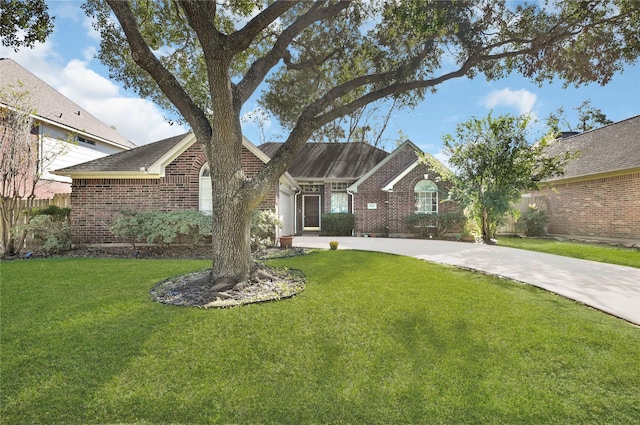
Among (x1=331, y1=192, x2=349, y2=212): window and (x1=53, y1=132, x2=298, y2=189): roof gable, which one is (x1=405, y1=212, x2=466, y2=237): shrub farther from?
(x1=53, y1=132, x2=298, y2=189): roof gable

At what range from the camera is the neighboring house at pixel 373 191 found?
1652cm

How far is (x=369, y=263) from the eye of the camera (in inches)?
335

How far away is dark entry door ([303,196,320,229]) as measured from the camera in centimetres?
1925

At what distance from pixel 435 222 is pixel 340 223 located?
5116 mm

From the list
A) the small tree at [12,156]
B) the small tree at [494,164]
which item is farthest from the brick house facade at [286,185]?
the small tree at [494,164]

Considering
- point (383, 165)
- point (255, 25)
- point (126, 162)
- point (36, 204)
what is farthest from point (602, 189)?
point (36, 204)

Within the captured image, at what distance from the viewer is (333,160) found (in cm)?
2019

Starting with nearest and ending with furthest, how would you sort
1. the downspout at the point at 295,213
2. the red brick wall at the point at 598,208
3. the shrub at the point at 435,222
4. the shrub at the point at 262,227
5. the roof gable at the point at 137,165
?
the shrub at the point at 262,227 < the roof gable at the point at 137,165 < the red brick wall at the point at 598,208 < the shrub at the point at 435,222 < the downspout at the point at 295,213

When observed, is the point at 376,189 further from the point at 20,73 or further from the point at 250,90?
the point at 20,73

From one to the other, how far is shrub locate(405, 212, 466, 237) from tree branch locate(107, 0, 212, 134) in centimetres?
1264

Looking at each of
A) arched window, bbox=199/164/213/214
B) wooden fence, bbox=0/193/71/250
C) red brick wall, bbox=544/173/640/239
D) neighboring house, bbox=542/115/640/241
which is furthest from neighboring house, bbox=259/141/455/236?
wooden fence, bbox=0/193/71/250

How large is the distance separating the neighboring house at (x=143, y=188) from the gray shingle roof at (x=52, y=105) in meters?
3.92

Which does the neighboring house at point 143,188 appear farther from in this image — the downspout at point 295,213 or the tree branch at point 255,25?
the downspout at point 295,213

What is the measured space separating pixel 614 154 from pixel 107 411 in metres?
20.9
